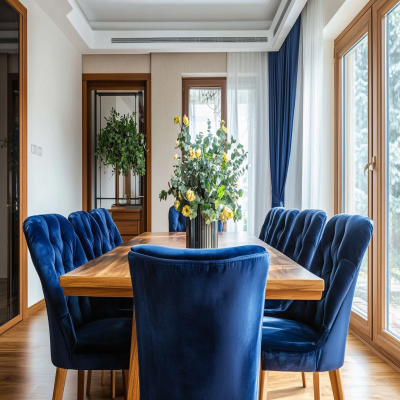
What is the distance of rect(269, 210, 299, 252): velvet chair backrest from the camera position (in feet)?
7.79

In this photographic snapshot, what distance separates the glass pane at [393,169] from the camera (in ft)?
8.15

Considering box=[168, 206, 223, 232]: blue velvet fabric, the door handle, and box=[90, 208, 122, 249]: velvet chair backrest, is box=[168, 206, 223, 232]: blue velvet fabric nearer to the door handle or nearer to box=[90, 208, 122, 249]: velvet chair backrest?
box=[90, 208, 122, 249]: velvet chair backrest

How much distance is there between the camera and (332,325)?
150 cm

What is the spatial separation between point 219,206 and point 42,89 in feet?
9.20

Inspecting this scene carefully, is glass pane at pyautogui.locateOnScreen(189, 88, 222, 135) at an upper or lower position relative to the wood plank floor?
upper

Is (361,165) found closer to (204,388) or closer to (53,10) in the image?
(204,388)

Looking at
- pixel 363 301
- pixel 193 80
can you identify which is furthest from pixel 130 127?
pixel 363 301

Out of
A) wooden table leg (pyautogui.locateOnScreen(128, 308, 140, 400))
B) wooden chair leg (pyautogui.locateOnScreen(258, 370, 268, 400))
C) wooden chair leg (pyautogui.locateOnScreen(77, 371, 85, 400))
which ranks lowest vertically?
wooden chair leg (pyautogui.locateOnScreen(77, 371, 85, 400))

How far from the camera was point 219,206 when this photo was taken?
6.16 ft

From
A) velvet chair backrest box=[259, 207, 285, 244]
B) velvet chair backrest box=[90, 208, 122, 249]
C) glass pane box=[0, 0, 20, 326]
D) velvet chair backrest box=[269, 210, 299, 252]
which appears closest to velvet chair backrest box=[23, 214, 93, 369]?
velvet chair backrest box=[90, 208, 122, 249]

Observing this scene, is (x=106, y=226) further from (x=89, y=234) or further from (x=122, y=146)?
(x=122, y=146)

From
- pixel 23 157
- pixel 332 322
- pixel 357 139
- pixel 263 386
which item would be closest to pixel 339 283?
pixel 332 322

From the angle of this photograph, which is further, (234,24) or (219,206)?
(234,24)

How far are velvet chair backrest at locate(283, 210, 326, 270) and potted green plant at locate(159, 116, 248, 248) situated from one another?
0.37 m
